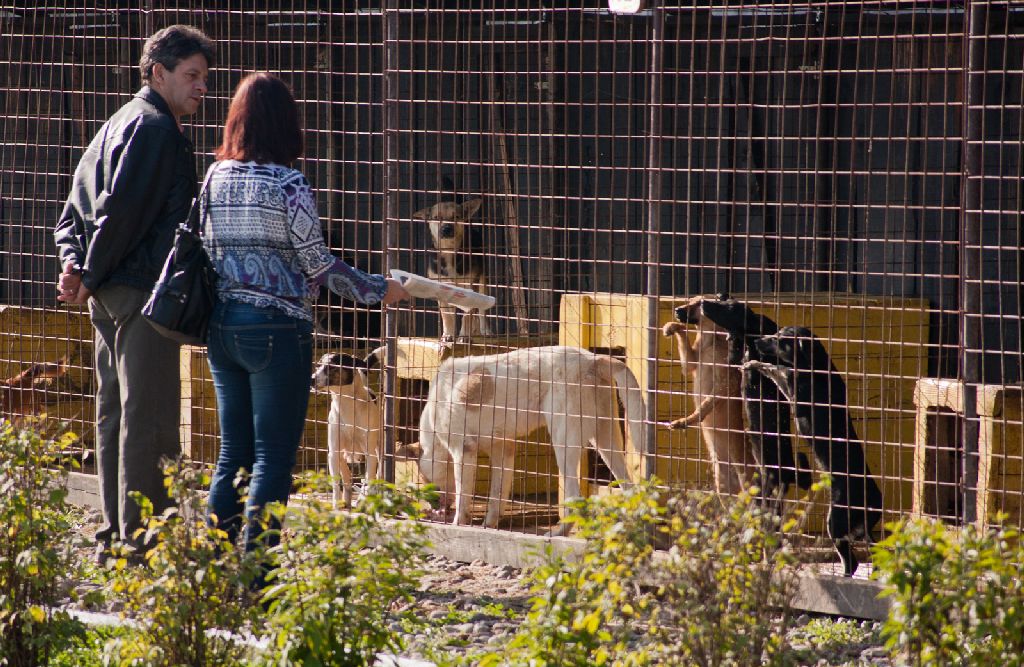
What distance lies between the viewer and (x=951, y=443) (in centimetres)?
632

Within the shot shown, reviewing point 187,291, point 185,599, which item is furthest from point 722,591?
point 187,291

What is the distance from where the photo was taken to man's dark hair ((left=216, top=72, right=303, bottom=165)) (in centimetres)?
442

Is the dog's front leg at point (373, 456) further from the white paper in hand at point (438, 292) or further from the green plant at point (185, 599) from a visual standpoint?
the green plant at point (185, 599)

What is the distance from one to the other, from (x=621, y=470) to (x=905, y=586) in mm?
3930

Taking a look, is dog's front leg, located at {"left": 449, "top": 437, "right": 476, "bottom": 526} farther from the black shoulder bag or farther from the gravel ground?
the black shoulder bag

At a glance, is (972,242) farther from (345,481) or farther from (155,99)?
(345,481)

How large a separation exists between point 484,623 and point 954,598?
8.07 feet

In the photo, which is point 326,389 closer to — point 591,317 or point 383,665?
point 591,317

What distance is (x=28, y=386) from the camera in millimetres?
7754

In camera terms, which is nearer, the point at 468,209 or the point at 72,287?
the point at 72,287

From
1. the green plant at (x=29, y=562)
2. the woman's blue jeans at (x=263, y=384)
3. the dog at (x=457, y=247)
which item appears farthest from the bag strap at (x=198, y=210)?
the dog at (x=457, y=247)

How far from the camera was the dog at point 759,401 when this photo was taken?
593 cm

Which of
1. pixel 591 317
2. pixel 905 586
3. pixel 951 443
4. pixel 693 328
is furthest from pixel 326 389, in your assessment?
pixel 905 586

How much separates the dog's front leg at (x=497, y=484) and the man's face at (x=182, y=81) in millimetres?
2430
